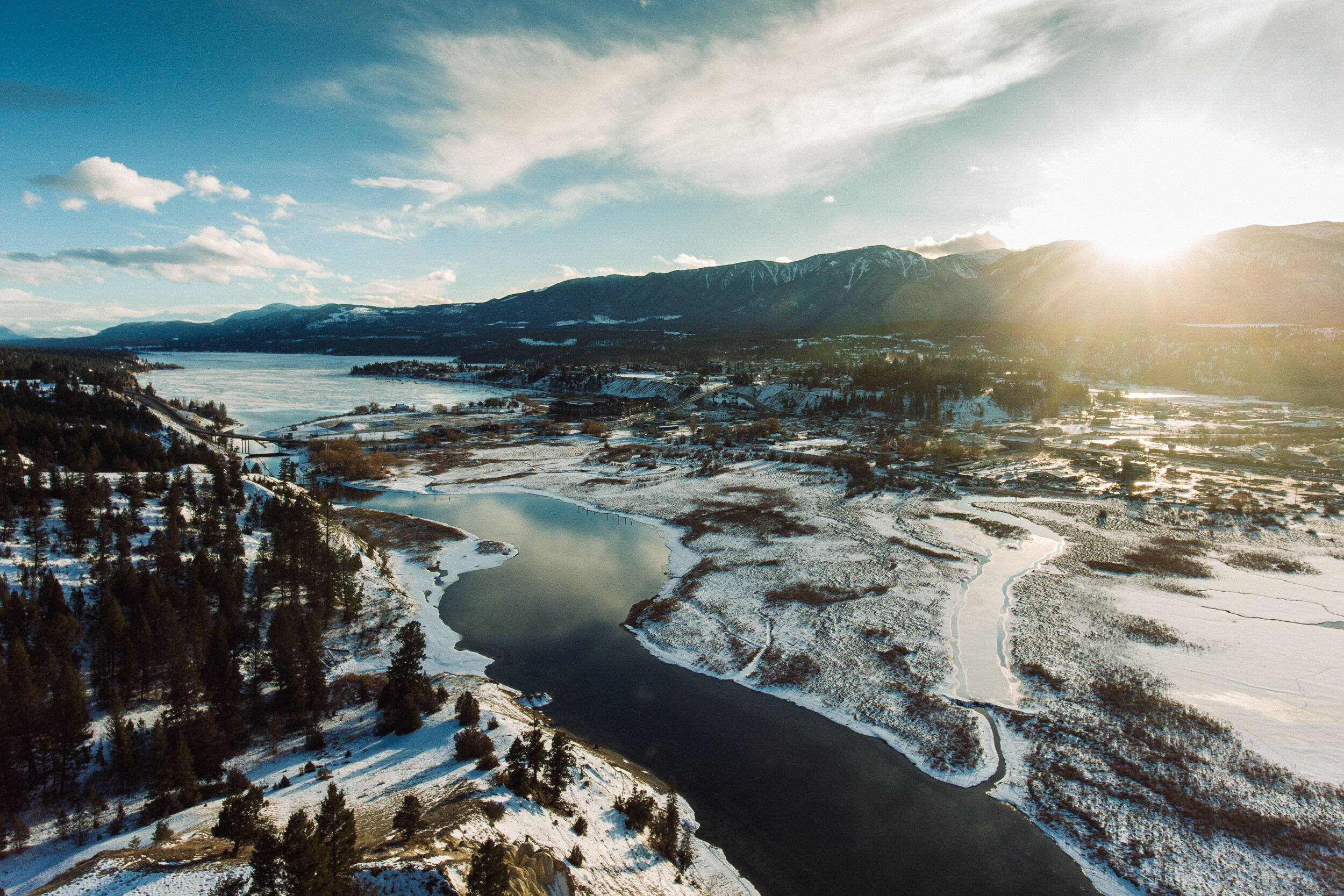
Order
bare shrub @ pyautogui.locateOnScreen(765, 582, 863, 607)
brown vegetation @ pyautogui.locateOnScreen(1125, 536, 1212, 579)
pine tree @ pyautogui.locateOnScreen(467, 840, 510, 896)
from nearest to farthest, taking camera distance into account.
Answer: pine tree @ pyautogui.locateOnScreen(467, 840, 510, 896) → bare shrub @ pyautogui.locateOnScreen(765, 582, 863, 607) → brown vegetation @ pyautogui.locateOnScreen(1125, 536, 1212, 579)

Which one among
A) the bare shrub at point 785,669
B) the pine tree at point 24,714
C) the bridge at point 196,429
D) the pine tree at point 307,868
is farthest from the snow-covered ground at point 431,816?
the bridge at point 196,429

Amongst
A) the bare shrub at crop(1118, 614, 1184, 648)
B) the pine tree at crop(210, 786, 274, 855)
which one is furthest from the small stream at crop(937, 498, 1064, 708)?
the pine tree at crop(210, 786, 274, 855)

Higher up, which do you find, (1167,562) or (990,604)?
(990,604)

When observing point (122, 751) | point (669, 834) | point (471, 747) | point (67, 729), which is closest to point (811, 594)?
point (669, 834)

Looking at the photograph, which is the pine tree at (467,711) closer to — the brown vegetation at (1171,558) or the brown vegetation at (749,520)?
the brown vegetation at (749,520)

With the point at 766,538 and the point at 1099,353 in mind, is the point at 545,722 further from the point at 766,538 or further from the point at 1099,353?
the point at 1099,353

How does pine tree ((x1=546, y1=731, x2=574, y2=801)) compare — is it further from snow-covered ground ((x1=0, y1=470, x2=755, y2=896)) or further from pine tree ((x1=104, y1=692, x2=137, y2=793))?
pine tree ((x1=104, y1=692, x2=137, y2=793))

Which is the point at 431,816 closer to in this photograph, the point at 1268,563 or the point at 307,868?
the point at 307,868

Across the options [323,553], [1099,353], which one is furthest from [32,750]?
[1099,353]
